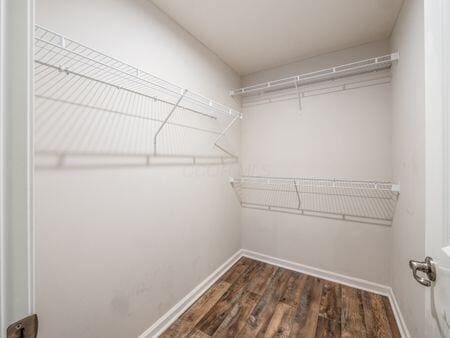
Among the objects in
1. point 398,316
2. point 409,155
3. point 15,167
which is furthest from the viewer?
point 398,316

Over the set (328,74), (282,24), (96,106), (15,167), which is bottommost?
(15,167)

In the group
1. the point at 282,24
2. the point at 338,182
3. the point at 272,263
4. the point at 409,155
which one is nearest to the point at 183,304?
the point at 272,263

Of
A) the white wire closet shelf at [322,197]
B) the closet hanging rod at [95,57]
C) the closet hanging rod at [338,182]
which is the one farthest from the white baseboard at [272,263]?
the closet hanging rod at [95,57]

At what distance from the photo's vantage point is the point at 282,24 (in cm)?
166

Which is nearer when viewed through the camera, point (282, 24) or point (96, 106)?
point (96, 106)

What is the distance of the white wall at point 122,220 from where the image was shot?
0.96 meters

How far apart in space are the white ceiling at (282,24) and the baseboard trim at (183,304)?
2267 mm

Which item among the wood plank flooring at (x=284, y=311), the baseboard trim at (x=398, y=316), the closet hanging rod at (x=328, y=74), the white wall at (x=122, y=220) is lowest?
the wood plank flooring at (x=284, y=311)

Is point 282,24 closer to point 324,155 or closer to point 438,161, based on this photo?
point 324,155

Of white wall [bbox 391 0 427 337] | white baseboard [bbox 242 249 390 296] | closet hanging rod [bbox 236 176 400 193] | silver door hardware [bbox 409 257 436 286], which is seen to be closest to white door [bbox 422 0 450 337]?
silver door hardware [bbox 409 257 436 286]

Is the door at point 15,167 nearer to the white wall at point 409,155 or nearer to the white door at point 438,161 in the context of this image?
the white door at point 438,161

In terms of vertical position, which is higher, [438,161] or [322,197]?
[438,161]

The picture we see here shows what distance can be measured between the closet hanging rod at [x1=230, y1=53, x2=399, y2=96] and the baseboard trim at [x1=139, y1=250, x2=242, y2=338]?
198 cm

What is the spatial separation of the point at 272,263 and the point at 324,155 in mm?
1373
